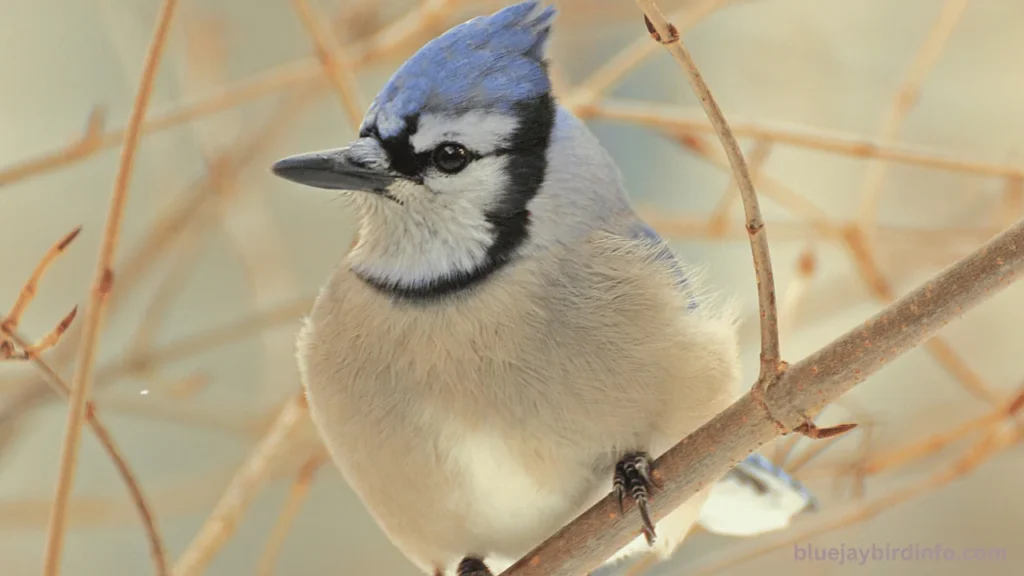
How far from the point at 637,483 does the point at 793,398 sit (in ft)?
0.90

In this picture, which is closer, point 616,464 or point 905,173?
point 616,464

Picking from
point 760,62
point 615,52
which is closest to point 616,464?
point 760,62

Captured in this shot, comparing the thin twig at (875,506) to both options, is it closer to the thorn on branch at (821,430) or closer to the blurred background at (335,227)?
the blurred background at (335,227)

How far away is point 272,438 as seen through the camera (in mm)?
1790

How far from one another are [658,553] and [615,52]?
2.49 meters

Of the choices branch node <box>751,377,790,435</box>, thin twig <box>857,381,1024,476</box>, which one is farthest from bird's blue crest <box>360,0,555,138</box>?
thin twig <box>857,381,1024,476</box>

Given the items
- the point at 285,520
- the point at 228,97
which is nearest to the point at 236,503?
the point at 285,520

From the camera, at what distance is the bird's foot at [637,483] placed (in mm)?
1485

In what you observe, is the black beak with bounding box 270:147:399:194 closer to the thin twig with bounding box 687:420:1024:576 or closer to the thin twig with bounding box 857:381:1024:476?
the thin twig with bounding box 687:420:1024:576

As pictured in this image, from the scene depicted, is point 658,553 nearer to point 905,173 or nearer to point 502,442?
point 502,442

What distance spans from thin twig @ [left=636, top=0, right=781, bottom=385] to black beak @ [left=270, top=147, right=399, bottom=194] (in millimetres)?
507

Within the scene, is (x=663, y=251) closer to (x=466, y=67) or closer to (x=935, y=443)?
(x=466, y=67)

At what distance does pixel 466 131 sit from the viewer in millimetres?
1547

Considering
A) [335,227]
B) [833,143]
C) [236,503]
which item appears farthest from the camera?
[335,227]
